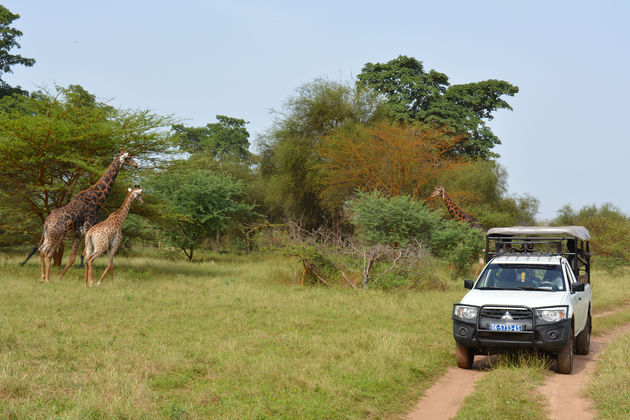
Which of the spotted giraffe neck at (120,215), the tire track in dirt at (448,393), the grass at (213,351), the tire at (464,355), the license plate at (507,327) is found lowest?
the tire track in dirt at (448,393)

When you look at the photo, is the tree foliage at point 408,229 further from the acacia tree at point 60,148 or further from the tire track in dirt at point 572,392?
the tire track in dirt at point 572,392

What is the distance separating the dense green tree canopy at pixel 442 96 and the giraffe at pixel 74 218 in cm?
2964

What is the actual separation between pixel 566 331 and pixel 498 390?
65.3 inches

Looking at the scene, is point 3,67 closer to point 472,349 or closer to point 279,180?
point 279,180

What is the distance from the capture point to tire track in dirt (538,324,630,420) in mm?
6285

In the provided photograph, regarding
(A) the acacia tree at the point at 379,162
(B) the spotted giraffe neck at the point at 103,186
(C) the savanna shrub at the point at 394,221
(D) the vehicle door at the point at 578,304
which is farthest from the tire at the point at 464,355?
(A) the acacia tree at the point at 379,162

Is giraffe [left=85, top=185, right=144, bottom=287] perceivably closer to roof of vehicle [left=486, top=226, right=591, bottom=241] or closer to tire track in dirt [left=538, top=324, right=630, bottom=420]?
roof of vehicle [left=486, top=226, right=591, bottom=241]

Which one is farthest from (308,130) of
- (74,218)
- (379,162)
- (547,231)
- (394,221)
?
(547,231)

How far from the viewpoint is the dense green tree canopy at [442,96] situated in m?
44.8

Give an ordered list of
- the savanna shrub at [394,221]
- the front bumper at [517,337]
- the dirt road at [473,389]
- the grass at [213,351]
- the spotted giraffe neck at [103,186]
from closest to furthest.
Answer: the grass at [213,351] → the dirt road at [473,389] → the front bumper at [517,337] → the spotted giraffe neck at [103,186] → the savanna shrub at [394,221]

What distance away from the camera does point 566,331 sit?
7816 mm

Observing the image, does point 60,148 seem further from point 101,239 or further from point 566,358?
point 566,358

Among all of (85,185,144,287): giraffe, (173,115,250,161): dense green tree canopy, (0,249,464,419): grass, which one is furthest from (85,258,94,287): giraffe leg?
(173,115,250,161): dense green tree canopy

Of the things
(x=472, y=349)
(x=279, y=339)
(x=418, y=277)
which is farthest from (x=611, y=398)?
(x=418, y=277)
